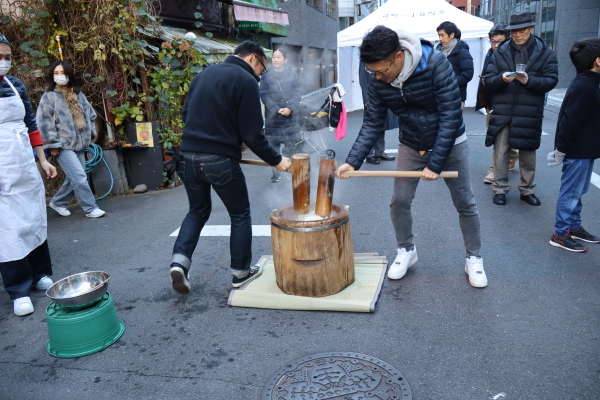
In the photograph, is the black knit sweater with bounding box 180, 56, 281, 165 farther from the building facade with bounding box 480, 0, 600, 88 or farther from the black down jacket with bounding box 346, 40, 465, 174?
the building facade with bounding box 480, 0, 600, 88

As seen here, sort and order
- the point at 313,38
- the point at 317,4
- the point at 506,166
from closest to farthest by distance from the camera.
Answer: the point at 506,166, the point at 313,38, the point at 317,4

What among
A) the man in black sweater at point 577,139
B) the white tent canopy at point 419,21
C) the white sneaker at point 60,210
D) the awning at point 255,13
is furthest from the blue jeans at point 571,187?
the white tent canopy at point 419,21

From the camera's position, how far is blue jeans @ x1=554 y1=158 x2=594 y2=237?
14.1 ft

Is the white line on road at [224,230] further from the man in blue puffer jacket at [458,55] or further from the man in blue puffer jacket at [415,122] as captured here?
the man in blue puffer jacket at [458,55]

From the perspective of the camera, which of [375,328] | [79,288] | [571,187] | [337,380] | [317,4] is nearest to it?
[337,380]

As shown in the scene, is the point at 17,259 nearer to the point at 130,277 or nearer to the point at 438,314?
the point at 130,277

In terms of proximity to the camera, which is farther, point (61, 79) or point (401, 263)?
point (61, 79)

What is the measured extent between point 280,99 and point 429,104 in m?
4.42

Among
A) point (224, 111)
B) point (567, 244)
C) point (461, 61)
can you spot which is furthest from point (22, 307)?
point (461, 61)

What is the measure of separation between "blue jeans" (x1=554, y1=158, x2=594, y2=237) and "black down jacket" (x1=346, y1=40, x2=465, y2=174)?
148 cm

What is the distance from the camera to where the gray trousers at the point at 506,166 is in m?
5.72

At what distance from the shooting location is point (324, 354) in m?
2.99

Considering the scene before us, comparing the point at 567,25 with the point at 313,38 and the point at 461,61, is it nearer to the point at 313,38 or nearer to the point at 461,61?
the point at 313,38

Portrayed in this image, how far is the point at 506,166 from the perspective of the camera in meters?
5.89
